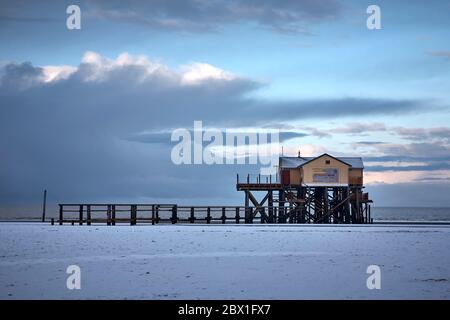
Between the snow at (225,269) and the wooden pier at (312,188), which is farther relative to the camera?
the wooden pier at (312,188)

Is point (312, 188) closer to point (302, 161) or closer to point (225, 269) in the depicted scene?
point (302, 161)

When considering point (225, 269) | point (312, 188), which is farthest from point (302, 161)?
point (225, 269)

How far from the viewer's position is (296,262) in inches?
760

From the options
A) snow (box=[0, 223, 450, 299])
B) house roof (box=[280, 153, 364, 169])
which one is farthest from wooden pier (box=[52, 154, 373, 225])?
snow (box=[0, 223, 450, 299])

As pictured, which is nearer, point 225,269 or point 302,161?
point 225,269

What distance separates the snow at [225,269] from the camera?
14078 millimetres

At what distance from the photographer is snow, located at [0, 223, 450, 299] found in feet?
46.2

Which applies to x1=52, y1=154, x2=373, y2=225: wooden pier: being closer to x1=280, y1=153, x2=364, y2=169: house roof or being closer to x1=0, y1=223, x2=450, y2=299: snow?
x1=280, y1=153, x2=364, y2=169: house roof

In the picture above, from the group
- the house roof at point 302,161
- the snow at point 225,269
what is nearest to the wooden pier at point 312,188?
the house roof at point 302,161

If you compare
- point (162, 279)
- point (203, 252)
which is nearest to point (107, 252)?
point (203, 252)

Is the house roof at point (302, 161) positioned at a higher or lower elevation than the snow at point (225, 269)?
higher

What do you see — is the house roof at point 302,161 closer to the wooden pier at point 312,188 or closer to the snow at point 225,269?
the wooden pier at point 312,188

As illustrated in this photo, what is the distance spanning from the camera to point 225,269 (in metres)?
17.6
